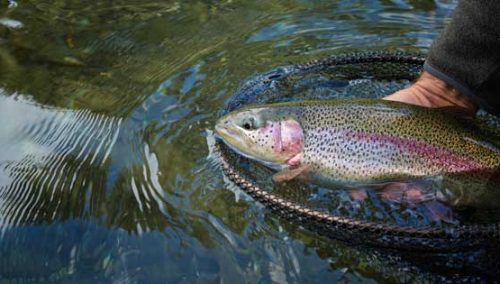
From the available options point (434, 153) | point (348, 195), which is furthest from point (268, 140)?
point (434, 153)

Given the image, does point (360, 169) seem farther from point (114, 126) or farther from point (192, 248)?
point (114, 126)

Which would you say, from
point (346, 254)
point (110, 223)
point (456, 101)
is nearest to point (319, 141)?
point (346, 254)

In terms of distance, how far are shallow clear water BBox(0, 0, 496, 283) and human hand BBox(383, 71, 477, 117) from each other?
2.96 ft

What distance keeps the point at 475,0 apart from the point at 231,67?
1.67 m

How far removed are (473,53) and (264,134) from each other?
100cm

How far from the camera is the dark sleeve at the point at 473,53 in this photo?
230 centimetres

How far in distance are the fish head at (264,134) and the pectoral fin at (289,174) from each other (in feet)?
0.19

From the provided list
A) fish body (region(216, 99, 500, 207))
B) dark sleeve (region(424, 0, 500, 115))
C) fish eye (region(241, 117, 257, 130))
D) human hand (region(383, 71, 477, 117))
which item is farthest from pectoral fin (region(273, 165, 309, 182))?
dark sleeve (region(424, 0, 500, 115))

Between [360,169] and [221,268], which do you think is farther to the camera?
[360,169]

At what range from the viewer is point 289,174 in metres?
2.49

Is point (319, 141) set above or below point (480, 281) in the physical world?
above

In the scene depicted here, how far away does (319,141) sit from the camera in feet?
8.20

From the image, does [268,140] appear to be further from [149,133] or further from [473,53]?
[473,53]

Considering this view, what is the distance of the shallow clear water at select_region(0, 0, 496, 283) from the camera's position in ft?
7.68
